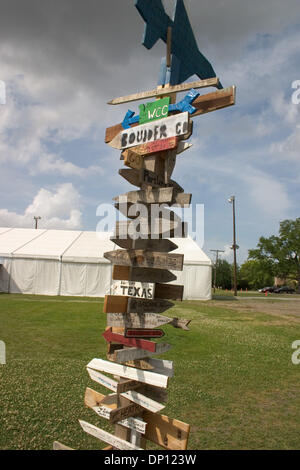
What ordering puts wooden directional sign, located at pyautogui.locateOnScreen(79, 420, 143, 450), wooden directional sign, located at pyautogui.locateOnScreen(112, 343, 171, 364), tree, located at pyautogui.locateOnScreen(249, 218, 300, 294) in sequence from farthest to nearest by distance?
tree, located at pyautogui.locateOnScreen(249, 218, 300, 294) < wooden directional sign, located at pyautogui.locateOnScreen(112, 343, 171, 364) < wooden directional sign, located at pyautogui.locateOnScreen(79, 420, 143, 450)

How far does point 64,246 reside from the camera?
82.5ft

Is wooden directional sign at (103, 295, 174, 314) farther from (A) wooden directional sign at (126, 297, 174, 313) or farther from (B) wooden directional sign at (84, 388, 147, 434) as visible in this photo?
(B) wooden directional sign at (84, 388, 147, 434)

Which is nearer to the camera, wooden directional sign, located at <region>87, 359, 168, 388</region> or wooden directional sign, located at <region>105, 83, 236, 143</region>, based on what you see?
wooden directional sign, located at <region>87, 359, 168, 388</region>

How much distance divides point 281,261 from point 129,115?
6295 cm

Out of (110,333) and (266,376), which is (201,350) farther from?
(110,333)

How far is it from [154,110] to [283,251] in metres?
63.0

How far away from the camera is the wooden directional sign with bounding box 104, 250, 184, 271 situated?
10.6 ft

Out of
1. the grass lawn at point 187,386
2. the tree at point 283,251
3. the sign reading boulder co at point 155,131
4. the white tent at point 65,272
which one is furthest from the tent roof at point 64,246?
the tree at point 283,251

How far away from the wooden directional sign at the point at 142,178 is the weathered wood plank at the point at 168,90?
3.01 ft

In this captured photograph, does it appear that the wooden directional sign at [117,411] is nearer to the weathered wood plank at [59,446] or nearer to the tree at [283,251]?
the weathered wood plank at [59,446]

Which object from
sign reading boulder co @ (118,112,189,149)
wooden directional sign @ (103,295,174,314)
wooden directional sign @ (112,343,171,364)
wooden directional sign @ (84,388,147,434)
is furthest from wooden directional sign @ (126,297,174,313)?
sign reading boulder co @ (118,112,189,149)

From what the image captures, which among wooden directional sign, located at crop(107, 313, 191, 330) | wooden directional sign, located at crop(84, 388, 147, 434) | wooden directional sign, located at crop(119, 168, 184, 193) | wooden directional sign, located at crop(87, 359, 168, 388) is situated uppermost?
wooden directional sign, located at crop(119, 168, 184, 193)

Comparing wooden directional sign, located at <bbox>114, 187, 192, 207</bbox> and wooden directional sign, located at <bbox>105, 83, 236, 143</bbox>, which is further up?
wooden directional sign, located at <bbox>105, 83, 236, 143</bbox>

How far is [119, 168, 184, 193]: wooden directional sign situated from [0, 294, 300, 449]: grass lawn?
10.6 ft
